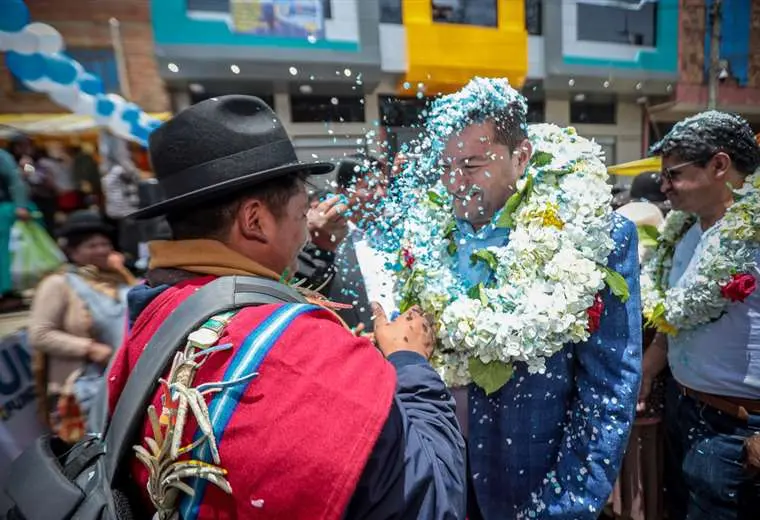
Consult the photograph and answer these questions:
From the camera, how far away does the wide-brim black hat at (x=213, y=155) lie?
3.27ft

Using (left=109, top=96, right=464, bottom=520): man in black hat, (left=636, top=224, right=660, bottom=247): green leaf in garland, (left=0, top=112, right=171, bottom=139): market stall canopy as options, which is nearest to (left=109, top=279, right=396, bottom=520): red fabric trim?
(left=109, top=96, right=464, bottom=520): man in black hat

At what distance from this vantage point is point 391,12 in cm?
172

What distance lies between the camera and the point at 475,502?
5.21ft

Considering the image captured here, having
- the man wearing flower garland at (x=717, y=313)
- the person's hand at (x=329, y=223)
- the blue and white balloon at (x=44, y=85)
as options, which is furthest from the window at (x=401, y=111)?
the blue and white balloon at (x=44, y=85)

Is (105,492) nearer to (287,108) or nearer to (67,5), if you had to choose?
(287,108)

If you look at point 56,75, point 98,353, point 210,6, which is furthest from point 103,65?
point 98,353

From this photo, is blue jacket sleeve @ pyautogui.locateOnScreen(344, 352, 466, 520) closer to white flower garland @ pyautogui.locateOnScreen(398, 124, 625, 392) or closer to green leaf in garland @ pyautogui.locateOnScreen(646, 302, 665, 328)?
white flower garland @ pyautogui.locateOnScreen(398, 124, 625, 392)

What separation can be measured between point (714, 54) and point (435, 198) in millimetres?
1208

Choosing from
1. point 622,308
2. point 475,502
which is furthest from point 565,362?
point 475,502

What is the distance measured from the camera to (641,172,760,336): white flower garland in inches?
63.7

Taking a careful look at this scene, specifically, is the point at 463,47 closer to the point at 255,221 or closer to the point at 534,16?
the point at 534,16

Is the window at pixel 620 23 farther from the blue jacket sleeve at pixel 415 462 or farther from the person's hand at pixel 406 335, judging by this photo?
the blue jacket sleeve at pixel 415 462

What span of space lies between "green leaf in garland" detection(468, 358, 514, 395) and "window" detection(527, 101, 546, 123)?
0.98 metres

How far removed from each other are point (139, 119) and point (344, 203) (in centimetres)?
316
